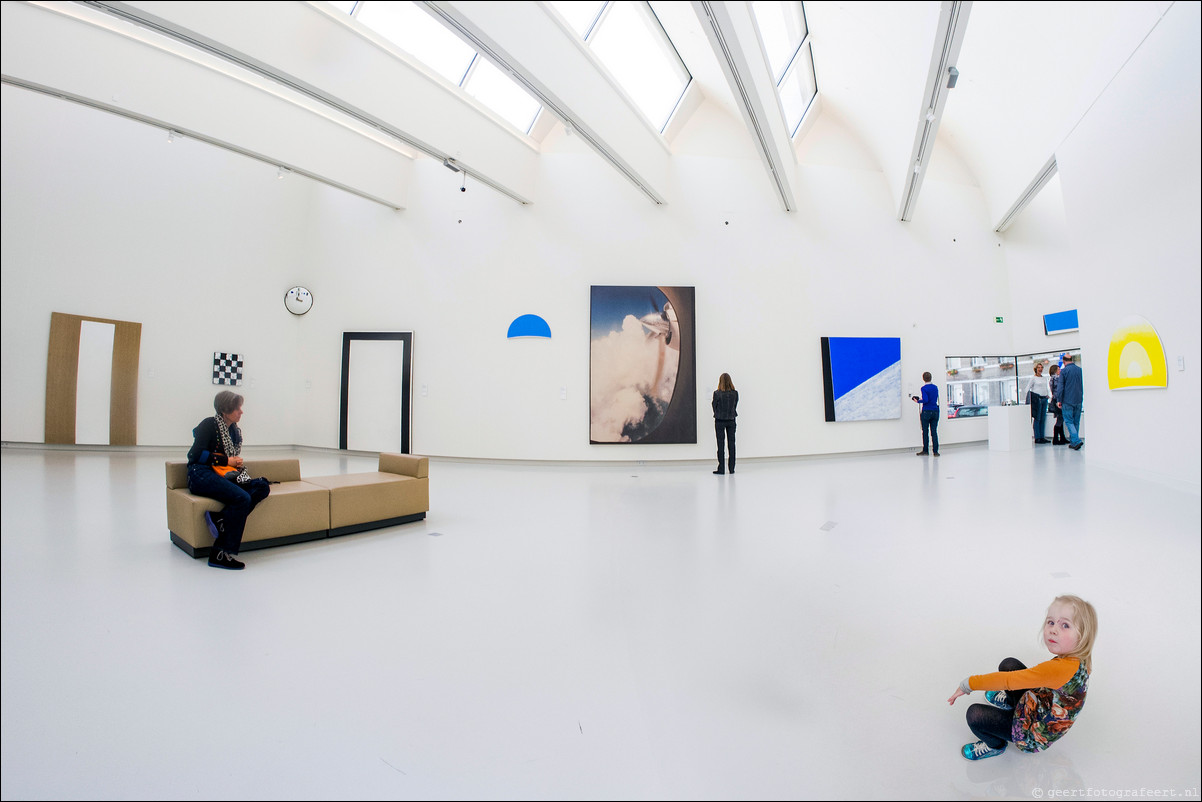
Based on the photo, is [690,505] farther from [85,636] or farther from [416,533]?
[85,636]

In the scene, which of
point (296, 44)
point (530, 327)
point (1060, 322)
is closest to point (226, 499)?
point (296, 44)

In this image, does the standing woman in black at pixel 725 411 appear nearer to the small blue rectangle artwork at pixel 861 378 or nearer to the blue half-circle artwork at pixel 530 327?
the small blue rectangle artwork at pixel 861 378

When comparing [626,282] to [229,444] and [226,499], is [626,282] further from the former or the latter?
[226,499]

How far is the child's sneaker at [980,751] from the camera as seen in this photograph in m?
1.24

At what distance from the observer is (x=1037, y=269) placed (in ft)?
16.2

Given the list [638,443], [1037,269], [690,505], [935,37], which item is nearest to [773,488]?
[690,505]

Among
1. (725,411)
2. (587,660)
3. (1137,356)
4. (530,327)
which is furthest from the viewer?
(530,327)

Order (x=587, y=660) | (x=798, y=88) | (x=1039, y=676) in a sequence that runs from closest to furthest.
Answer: (x=1039, y=676)
(x=798, y=88)
(x=587, y=660)

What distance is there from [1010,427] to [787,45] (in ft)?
30.7

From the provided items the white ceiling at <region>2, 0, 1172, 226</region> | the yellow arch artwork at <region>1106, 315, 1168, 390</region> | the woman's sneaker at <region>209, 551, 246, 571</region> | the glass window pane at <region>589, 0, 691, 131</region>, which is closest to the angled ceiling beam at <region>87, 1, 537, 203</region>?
the white ceiling at <region>2, 0, 1172, 226</region>

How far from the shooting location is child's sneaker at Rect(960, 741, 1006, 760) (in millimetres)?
1236

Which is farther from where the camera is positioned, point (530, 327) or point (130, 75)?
point (530, 327)

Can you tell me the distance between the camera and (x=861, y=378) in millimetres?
8406

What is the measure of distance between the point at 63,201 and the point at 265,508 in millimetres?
2812
